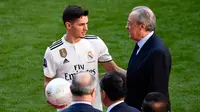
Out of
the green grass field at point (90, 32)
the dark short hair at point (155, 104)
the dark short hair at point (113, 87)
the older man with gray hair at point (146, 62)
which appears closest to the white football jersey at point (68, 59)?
the older man with gray hair at point (146, 62)

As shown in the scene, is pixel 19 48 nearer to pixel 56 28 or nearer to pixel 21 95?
pixel 56 28

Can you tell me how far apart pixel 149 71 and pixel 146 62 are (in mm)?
86

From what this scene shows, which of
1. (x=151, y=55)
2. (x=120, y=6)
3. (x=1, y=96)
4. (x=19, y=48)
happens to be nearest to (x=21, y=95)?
(x=1, y=96)

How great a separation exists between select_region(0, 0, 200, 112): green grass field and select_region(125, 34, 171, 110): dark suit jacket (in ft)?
9.10

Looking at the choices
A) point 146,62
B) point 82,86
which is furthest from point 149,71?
point 82,86

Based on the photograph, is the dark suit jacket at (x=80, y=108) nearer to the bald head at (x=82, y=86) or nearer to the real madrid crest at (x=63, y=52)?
the bald head at (x=82, y=86)

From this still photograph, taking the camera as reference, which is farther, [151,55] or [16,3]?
[16,3]

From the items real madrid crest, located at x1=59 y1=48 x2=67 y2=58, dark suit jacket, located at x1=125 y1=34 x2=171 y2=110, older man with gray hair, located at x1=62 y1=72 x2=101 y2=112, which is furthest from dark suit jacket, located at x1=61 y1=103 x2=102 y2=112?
real madrid crest, located at x1=59 y1=48 x2=67 y2=58

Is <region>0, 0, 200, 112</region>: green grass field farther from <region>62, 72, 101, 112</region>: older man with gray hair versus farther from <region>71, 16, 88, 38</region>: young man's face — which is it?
<region>62, 72, 101, 112</region>: older man with gray hair

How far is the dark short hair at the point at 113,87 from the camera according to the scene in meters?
4.46

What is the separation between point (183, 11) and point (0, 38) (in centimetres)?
386

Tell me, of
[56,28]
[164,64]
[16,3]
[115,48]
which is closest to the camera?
[164,64]

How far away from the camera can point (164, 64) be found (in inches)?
205

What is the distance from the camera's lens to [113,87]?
14.6ft
